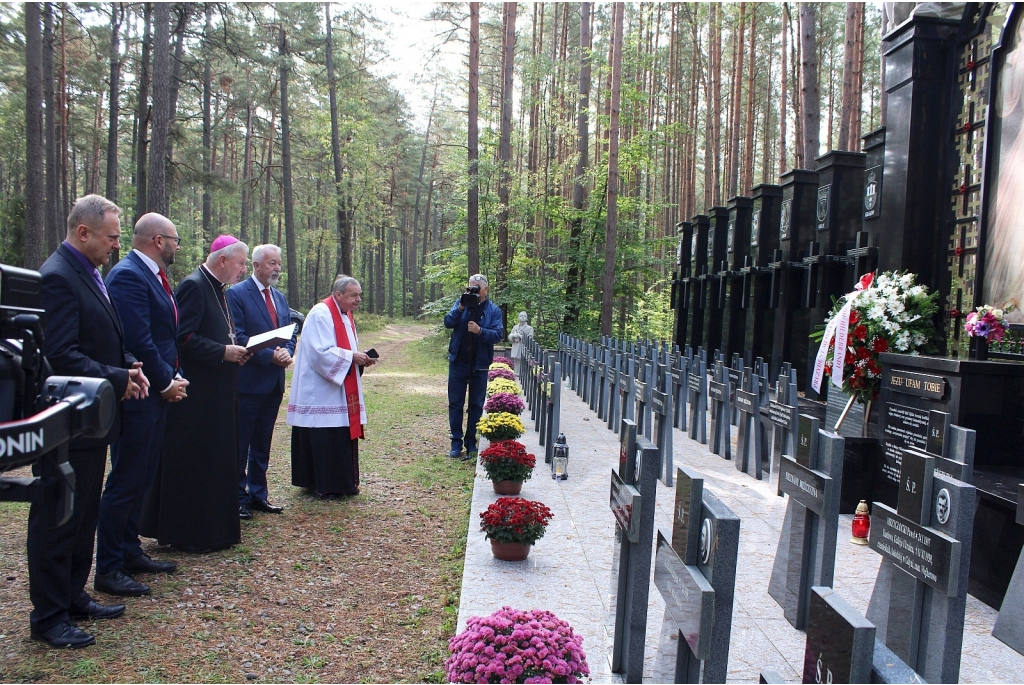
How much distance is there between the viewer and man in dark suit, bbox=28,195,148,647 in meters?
3.63

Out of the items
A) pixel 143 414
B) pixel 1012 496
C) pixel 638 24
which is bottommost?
pixel 1012 496

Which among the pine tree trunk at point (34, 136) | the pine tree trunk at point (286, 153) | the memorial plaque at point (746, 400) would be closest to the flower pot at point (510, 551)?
the memorial plaque at point (746, 400)

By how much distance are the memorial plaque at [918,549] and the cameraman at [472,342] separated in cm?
507

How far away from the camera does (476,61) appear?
60.4ft

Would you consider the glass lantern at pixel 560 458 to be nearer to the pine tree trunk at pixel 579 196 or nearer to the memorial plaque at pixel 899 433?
the memorial plaque at pixel 899 433

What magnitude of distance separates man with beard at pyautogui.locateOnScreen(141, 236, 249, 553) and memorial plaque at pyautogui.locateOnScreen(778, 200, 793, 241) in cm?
1133

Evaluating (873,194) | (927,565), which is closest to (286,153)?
(873,194)

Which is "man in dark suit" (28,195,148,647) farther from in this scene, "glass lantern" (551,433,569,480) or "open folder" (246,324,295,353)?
"glass lantern" (551,433,569,480)

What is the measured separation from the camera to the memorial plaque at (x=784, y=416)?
675cm

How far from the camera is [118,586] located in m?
4.32

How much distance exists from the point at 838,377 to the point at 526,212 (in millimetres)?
17271

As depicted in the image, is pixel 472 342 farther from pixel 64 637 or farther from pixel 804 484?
pixel 64 637

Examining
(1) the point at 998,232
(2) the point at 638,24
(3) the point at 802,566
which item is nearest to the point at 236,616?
(3) the point at 802,566

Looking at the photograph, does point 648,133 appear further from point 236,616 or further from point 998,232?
point 236,616
